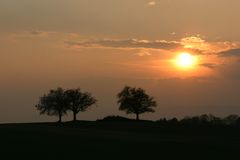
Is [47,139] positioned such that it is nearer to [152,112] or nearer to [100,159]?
[100,159]

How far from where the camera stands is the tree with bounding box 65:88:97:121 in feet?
352

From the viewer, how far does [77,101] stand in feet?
352

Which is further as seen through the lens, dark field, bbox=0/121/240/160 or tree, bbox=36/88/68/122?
tree, bbox=36/88/68/122

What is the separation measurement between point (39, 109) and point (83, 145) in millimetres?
66943

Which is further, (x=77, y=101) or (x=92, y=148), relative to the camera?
(x=77, y=101)

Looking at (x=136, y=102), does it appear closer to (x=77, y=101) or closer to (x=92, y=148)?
(x=77, y=101)

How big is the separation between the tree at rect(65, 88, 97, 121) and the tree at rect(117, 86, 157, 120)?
19.4ft

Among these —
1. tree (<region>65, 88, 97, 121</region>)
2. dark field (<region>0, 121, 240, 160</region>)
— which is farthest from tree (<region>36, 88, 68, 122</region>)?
dark field (<region>0, 121, 240, 160</region>)

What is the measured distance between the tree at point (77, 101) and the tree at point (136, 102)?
19.4 feet

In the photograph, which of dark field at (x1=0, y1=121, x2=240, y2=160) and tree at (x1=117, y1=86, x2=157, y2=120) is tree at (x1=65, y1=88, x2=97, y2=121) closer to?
tree at (x1=117, y1=86, x2=157, y2=120)

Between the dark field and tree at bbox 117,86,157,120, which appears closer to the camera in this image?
the dark field

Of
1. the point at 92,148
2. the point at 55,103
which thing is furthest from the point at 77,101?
the point at 92,148

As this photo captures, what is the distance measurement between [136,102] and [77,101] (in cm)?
1007

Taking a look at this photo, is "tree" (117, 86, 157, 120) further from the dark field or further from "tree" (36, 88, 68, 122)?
the dark field
